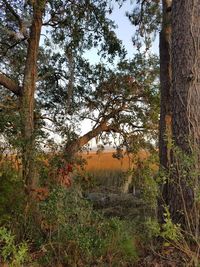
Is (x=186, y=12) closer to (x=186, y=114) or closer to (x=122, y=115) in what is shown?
(x=186, y=114)

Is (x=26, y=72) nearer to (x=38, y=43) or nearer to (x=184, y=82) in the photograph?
(x=38, y=43)

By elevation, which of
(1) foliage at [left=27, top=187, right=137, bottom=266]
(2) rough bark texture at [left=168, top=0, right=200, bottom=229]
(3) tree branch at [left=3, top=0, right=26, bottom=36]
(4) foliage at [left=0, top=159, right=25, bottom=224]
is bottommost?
(1) foliage at [left=27, top=187, right=137, bottom=266]

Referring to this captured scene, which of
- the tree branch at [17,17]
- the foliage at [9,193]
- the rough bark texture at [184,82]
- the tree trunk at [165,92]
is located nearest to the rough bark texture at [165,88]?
the tree trunk at [165,92]

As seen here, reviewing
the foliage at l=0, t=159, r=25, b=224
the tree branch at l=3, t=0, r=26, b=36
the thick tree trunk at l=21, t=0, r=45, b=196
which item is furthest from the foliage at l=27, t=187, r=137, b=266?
the tree branch at l=3, t=0, r=26, b=36

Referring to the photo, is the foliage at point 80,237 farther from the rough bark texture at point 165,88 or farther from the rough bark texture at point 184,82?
the rough bark texture at point 165,88

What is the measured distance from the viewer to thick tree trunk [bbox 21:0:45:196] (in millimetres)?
6859

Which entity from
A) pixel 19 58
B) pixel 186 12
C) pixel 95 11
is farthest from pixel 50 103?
pixel 186 12

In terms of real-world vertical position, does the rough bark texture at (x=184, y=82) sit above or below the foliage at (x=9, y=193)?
above

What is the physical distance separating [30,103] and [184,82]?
4.35m

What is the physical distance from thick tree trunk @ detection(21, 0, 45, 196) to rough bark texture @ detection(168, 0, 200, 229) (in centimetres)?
253

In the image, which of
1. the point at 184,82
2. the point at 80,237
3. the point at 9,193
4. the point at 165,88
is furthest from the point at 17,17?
the point at 80,237

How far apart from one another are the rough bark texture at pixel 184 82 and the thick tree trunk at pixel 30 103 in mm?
2528

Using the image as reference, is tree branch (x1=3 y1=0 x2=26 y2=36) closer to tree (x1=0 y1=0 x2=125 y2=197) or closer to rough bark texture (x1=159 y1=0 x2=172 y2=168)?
tree (x1=0 y1=0 x2=125 y2=197)

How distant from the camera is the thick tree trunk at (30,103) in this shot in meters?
6.86
